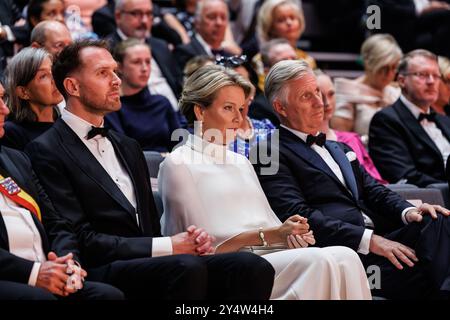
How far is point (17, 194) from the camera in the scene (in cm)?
302

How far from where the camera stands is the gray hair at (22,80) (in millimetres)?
3748

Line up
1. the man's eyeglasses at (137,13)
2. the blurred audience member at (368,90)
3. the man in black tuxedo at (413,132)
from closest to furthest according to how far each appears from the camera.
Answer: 1. the man in black tuxedo at (413,132)
2. the man's eyeglasses at (137,13)
3. the blurred audience member at (368,90)

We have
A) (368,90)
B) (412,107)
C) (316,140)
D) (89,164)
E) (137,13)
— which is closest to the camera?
(89,164)

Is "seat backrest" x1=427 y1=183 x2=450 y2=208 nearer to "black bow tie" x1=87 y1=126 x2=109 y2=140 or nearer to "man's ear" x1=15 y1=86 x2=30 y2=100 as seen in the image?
"black bow tie" x1=87 y1=126 x2=109 y2=140

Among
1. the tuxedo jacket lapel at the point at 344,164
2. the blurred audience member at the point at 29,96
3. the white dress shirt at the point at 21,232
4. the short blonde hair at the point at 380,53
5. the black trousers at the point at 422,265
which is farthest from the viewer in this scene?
the short blonde hair at the point at 380,53

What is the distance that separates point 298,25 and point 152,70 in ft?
4.01

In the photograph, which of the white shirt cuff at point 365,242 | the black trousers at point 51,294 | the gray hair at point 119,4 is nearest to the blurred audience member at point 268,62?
the gray hair at point 119,4

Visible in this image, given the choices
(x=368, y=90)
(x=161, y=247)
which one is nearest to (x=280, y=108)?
(x=161, y=247)

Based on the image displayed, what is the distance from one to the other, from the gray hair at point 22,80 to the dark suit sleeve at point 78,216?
0.52 m

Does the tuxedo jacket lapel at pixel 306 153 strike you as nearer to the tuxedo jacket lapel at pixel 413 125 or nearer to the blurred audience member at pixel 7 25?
the tuxedo jacket lapel at pixel 413 125

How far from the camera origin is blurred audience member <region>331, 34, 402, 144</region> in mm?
5820

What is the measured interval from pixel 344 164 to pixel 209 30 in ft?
8.15

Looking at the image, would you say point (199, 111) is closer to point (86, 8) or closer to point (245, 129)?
point (245, 129)

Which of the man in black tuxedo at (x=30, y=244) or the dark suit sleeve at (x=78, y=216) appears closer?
the man in black tuxedo at (x=30, y=244)
